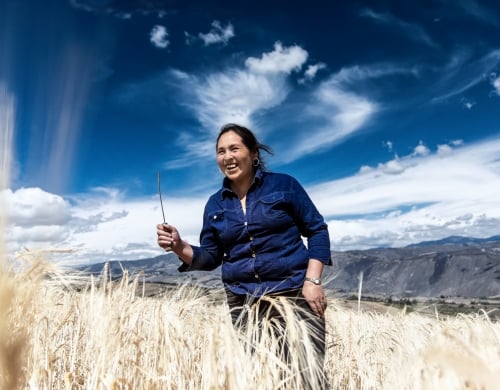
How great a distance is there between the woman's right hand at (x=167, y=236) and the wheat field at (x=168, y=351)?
1.36 feet

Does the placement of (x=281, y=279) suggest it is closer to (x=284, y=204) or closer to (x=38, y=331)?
(x=284, y=204)

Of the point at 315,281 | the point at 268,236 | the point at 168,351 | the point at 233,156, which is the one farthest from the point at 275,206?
the point at 168,351

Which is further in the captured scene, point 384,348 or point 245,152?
point 384,348

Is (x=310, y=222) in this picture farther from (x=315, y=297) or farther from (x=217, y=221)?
(x=217, y=221)

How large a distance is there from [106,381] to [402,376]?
4.22 feet

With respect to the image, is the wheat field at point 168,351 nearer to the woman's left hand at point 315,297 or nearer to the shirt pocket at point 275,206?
the woman's left hand at point 315,297

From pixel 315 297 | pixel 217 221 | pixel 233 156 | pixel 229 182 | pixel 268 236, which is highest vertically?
pixel 233 156

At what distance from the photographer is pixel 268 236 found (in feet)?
12.2

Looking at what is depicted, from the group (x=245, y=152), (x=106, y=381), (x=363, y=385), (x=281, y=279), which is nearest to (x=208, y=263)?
(x=281, y=279)

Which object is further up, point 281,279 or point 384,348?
point 281,279

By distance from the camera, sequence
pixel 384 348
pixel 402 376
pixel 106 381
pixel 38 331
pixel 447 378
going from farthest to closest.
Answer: pixel 384 348 → pixel 38 331 → pixel 402 376 → pixel 106 381 → pixel 447 378

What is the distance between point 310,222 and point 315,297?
65 cm

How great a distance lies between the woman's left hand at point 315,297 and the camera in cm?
340

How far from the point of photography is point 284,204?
12.4ft
